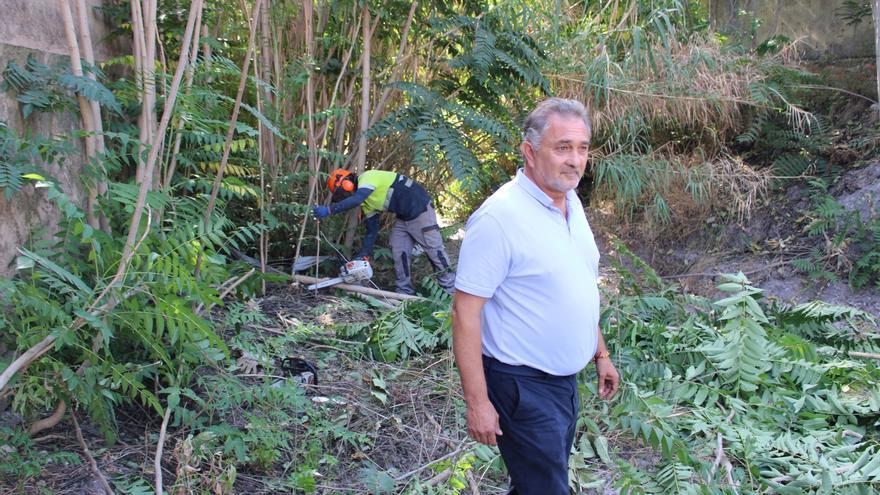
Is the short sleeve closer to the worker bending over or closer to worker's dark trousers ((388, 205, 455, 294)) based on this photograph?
the worker bending over

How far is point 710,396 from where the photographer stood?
13.8 feet

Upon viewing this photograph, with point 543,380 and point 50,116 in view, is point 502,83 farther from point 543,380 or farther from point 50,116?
point 543,380

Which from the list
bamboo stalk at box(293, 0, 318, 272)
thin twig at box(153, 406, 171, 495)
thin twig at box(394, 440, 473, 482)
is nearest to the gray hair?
thin twig at box(394, 440, 473, 482)

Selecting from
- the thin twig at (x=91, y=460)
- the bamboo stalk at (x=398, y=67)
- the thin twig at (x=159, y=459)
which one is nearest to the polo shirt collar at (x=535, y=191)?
the thin twig at (x=159, y=459)

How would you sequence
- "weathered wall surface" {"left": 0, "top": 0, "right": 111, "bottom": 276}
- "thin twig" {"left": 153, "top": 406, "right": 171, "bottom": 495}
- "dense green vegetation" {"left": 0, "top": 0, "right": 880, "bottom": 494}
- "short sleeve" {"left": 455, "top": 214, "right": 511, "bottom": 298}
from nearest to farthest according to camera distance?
1. "short sleeve" {"left": 455, "top": 214, "right": 511, "bottom": 298}
2. "thin twig" {"left": 153, "top": 406, "right": 171, "bottom": 495}
3. "dense green vegetation" {"left": 0, "top": 0, "right": 880, "bottom": 494}
4. "weathered wall surface" {"left": 0, "top": 0, "right": 111, "bottom": 276}

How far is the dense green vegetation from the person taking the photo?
10.6ft

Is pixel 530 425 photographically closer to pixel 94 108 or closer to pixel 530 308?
A: pixel 530 308

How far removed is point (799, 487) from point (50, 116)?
3988mm

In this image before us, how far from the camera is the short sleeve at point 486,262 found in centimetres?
249

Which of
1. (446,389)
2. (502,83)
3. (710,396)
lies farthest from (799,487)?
(502,83)

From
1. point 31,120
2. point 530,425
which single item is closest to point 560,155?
point 530,425

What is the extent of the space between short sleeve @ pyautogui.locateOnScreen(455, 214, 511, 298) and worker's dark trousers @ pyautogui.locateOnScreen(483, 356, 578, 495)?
0.31 m

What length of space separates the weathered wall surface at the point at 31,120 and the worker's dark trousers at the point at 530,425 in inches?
91.9

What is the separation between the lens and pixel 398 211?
702 cm
